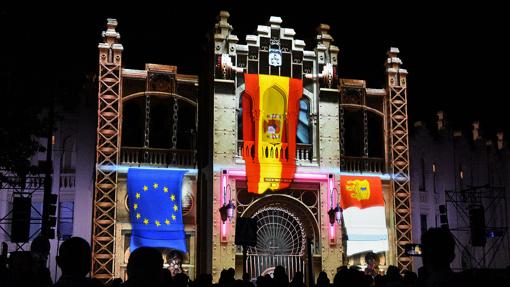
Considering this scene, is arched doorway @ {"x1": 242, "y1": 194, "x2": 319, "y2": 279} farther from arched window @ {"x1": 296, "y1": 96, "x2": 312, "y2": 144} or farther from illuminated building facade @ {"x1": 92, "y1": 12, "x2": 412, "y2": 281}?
arched window @ {"x1": 296, "y1": 96, "x2": 312, "y2": 144}

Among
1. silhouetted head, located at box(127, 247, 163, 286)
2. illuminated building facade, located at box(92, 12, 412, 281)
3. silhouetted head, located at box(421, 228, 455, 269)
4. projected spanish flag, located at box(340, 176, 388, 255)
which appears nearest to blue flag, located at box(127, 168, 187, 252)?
illuminated building facade, located at box(92, 12, 412, 281)

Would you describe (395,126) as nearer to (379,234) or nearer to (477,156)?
(379,234)

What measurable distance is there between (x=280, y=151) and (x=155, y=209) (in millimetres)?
5992

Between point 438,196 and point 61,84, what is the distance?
23.7 meters

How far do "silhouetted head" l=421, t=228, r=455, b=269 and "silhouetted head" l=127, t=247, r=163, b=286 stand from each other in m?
2.08

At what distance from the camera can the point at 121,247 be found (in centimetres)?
2789

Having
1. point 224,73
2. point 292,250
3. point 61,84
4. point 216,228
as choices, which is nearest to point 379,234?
point 292,250

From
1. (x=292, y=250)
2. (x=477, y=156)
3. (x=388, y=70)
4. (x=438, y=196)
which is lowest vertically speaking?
(x=292, y=250)

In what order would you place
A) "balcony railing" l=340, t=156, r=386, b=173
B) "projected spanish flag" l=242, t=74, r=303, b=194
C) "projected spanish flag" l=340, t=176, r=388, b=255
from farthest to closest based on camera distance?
"balcony railing" l=340, t=156, r=386, b=173, "projected spanish flag" l=340, t=176, r=388, b=255, "projected spanish flag" l=242, t=74, r=303, b=194

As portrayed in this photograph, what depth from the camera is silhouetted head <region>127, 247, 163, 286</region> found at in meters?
5.00

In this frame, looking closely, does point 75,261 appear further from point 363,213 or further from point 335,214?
point 363,213

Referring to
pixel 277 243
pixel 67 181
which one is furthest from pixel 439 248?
pixel 67 181

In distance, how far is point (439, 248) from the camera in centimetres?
512

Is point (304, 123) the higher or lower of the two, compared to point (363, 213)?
higher
